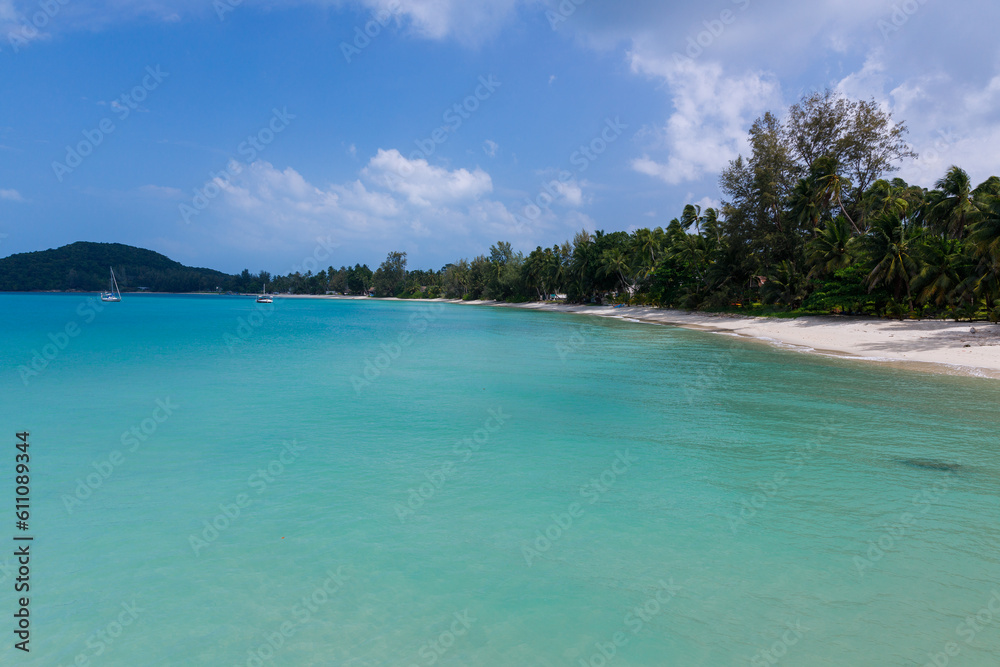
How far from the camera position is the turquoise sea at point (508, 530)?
4.73 metres

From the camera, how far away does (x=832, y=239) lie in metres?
40.7

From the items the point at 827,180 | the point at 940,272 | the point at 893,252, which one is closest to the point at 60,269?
the point at 827,180

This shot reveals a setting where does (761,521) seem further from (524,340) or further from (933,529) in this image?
(524,340)

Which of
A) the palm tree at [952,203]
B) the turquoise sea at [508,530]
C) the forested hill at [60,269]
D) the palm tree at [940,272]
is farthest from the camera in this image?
the forested hill at [60,269]

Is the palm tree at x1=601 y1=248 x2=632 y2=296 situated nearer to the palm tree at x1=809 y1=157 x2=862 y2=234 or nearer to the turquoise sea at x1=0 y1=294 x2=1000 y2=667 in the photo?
the palm tree at x1=809 y1=157 x2=862 y2=234

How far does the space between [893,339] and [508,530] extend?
31.0 m

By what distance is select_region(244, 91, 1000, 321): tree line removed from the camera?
3189 centimetres

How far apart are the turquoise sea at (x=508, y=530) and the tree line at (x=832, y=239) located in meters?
21.0

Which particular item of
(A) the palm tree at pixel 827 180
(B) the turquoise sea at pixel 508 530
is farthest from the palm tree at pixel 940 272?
(B) the turquoise sea at pixel 508 530

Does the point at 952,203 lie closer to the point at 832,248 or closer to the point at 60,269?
the point at 832,248

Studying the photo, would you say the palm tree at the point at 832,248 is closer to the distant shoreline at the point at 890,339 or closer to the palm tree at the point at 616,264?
the distant shoreline at the point at 890,339

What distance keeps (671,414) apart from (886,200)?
3726cm

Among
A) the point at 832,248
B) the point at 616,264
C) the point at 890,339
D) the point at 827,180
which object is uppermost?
the point at 827,180

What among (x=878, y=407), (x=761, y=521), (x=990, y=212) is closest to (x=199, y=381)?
(x=761, y=521)
